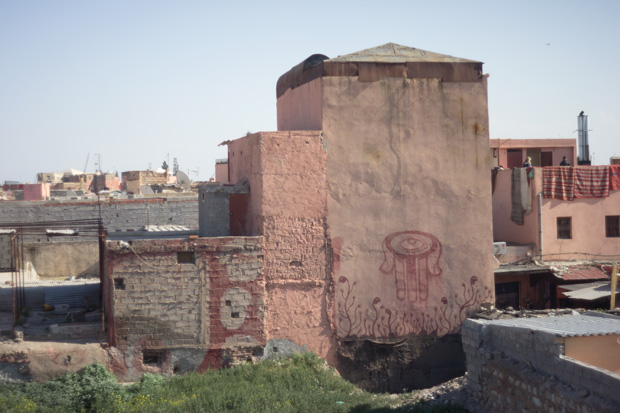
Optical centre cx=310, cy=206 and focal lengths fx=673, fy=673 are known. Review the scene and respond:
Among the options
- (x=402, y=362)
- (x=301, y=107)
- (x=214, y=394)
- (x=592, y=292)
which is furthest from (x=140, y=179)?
(x=214, y=394)

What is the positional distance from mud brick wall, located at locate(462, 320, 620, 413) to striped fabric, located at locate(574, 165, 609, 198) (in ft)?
31.2

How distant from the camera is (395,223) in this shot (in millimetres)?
15102

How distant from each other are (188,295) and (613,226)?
44.1 ft

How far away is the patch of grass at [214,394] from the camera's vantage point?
39.7 ft

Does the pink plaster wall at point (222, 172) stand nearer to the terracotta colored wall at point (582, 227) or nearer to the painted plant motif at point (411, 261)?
the painted plant motif at point (411, 261)

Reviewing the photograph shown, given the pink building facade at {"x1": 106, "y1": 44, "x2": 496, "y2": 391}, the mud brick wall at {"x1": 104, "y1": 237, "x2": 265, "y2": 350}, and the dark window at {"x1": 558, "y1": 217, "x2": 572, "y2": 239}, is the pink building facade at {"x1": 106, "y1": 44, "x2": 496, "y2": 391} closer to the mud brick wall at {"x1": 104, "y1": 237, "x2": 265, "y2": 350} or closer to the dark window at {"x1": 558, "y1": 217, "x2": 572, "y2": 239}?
the mud brick wall at {"x1": 104, "y1": 237, "x2": 265, "y2": 350}

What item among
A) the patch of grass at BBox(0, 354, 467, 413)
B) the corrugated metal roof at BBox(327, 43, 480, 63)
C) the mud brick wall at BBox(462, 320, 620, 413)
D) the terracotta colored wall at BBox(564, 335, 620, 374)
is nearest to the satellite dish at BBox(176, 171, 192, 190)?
the corrugated metal roof at BBox(327, 43, 480, 63)

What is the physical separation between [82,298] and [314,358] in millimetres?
6671

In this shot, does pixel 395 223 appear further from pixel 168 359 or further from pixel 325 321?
pixel 168 359

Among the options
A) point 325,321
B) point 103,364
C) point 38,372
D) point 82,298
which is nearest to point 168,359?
point 103,364

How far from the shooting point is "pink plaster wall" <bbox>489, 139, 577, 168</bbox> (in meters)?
24.4

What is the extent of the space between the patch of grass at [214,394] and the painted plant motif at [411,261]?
99.4 inches

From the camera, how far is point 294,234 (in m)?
14.7

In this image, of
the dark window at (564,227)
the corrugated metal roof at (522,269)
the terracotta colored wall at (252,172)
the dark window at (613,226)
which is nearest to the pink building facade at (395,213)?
the terracotta colored wall at (252,172)
